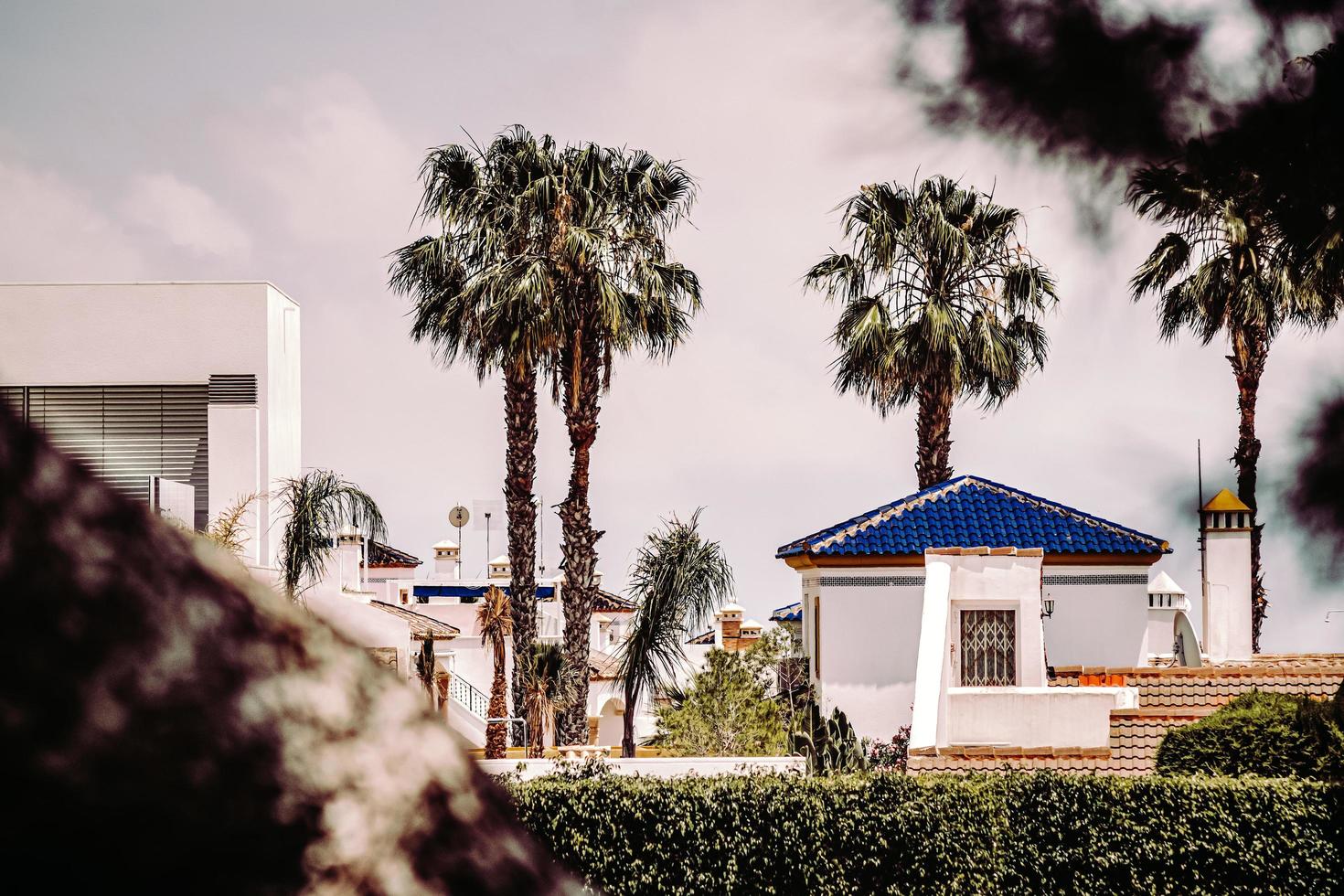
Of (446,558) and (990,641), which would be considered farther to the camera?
(446,558)

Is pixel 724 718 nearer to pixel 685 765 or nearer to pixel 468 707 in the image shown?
pixel 685 765

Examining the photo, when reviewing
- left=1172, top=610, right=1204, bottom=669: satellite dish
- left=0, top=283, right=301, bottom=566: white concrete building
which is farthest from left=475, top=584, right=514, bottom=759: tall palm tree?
left=1172, top=610, right=1204, bottom=669: satellite dish

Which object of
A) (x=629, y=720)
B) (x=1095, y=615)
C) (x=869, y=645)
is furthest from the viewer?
(x=629, y=720)

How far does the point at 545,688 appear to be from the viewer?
1075 inches

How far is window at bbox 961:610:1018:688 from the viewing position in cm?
2045

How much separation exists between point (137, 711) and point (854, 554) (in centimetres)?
2400

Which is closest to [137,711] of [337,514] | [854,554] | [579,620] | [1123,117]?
[1123,117]

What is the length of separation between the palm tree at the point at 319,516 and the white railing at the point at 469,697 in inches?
356

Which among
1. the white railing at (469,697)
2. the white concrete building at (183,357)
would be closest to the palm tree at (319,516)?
the white concrete building at (183,357)

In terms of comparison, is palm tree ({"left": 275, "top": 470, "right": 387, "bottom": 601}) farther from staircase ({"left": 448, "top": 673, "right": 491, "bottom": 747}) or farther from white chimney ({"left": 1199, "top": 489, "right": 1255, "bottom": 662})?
white chimney ({"left": 1199, "top": 489, "right": 1255, "bottom": 662})

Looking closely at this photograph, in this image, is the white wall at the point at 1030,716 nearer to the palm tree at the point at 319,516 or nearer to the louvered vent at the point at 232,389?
the palm tree at the point at 319,516

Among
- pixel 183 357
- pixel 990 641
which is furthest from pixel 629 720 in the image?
pixel 183 357

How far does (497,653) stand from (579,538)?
2.97m

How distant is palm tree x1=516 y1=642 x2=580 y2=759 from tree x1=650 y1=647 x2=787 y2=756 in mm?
3457
